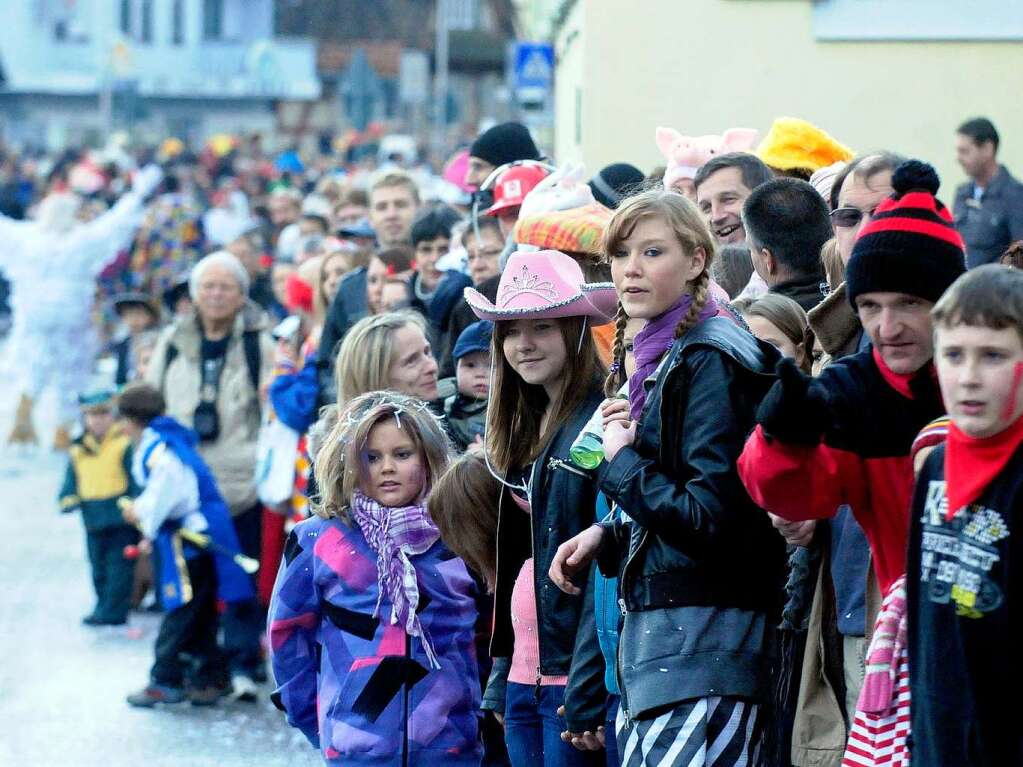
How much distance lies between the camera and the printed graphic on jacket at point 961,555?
3.15 m

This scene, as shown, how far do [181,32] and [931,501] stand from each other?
74001mm

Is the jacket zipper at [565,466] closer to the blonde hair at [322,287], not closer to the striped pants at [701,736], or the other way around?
the striped pants at [701,736]

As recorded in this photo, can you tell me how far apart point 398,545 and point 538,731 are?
0.87m

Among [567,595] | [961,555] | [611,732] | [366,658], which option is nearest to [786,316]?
[567,595]

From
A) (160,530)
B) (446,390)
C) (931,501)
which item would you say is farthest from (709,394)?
(160,530)

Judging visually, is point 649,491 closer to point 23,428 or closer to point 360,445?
point 360,445

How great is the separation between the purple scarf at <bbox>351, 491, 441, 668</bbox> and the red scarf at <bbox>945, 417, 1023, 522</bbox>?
246 centimetres

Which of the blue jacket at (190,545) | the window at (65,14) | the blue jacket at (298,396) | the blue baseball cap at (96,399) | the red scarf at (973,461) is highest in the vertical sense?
the window at (65,14)

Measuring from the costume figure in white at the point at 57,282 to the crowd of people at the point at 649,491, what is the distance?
8179 mm

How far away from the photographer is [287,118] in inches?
2803

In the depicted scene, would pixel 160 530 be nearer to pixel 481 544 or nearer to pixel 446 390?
pixel 446 390

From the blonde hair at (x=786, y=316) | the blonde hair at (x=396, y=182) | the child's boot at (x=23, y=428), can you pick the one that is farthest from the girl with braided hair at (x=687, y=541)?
the child's boot at (x=23, y=428)

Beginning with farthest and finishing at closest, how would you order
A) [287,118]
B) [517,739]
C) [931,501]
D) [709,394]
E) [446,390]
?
[287,118] → [446,390] → [517,739] → [709,394] → [931,501]

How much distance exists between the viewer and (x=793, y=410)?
346cm
